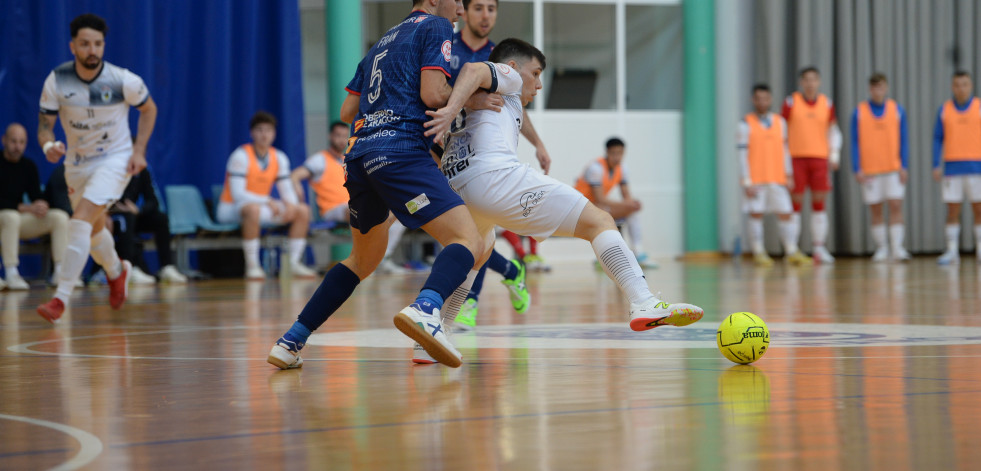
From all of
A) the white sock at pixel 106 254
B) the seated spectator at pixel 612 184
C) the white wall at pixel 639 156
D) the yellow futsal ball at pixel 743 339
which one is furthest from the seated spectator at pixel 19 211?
the yellow futsal ball at pixel 743 339

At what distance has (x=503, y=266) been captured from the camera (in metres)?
5.27

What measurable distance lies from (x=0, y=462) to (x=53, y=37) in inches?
382

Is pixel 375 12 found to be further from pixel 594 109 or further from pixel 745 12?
pixel 745 12

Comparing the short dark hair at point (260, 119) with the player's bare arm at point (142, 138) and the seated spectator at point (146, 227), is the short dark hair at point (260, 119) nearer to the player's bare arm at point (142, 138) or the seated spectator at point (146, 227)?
the seated spectator at point (146, 227)

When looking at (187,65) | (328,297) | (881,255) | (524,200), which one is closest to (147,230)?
(187,65)

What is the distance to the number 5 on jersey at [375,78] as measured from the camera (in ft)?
11.6

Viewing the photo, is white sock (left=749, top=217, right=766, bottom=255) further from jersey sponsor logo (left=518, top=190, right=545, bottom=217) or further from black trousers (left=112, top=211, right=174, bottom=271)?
jersey sponsor logo (left=518, top=190, right=545, bottom=217)

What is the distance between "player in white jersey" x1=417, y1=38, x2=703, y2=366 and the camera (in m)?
3.63

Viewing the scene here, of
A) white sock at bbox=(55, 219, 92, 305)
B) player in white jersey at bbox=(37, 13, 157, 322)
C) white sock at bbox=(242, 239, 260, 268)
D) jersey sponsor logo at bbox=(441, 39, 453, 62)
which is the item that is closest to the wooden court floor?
white sock at bbox=(55, 219, 92, 305)

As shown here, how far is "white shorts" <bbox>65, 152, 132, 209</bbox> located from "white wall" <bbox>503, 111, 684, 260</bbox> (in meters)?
7.94

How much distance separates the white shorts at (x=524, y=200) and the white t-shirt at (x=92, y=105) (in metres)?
3.03

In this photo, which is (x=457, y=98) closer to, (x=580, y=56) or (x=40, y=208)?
(x=40, y=208)

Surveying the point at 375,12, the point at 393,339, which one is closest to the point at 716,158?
the point at 375,12

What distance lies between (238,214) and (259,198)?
27 cm
